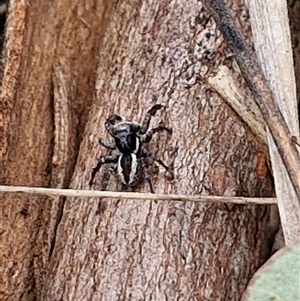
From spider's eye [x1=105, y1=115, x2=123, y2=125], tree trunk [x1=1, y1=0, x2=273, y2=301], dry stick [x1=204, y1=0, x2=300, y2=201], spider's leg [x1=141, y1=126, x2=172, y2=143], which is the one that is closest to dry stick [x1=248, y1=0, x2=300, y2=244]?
dry stick [x1=204, y1=0, x2=300, y2=201]

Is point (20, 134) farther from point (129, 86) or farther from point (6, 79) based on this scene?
point (129, 86)

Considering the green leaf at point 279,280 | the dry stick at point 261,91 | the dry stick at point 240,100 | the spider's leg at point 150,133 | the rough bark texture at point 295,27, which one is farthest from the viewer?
the rough bark texture at point 295,27

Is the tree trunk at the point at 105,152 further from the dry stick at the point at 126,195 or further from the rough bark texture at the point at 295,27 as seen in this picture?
the rough bark texture at the point at 295,27

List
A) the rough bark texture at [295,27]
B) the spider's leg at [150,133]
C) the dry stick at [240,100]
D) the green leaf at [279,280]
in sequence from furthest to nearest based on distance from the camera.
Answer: the rough bark texture at [295,27]
the spider's leg at [150,133]
the dry stick at [240,100]
the green leaf at [279,280]

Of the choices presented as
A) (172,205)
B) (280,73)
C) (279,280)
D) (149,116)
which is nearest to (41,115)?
(149,116)

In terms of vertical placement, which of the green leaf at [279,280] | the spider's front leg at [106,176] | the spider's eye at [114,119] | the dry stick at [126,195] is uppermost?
the spider's eye at [114,119]

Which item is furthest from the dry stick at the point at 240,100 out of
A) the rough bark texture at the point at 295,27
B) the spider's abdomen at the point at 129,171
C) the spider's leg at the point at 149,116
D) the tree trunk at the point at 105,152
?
the rough bark texture at the point at 295,27

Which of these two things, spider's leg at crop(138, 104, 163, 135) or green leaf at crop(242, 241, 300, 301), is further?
spider's leg at crop(138, 104, 163, 135)

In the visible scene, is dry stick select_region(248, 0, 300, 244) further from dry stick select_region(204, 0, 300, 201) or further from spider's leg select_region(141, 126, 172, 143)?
spider's leg select_region(141, 126, 172, 143)
